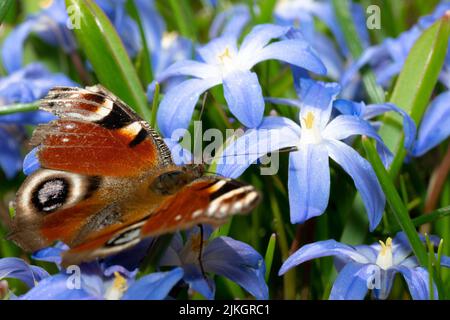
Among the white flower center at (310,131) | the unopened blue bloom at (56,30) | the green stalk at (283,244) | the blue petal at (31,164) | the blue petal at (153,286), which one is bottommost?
the green stalk at (283,244)

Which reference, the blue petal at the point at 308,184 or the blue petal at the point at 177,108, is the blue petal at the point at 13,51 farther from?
the blue petal at the point at 308,184

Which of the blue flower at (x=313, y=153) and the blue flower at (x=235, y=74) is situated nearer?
the blue flower at (x=313, y=153)

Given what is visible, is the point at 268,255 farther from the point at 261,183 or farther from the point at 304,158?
the point at 261,183

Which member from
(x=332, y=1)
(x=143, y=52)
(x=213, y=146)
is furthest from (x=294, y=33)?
(x=332, y=1)

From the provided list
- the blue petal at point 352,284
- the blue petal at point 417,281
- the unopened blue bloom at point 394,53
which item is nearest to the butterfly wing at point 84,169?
the blue petal at point 352,284

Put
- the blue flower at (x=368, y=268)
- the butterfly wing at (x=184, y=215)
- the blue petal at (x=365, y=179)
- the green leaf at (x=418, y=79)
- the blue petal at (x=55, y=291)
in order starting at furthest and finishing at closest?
the green leaf at (x=418, y=79) < the blue petal at (x=365, y=179) < the blue flower at (x=368, y=268) < the blue petal at (x=55, y=291) < the butterfly wing at (x=184, y=215)

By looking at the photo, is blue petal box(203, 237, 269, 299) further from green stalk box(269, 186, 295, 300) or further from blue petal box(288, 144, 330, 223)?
green stalk box(269, 186, 295, 300)

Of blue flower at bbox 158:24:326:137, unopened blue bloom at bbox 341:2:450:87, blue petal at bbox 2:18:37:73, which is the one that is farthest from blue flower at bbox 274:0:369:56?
blue petal at bbox 2:18:37:73
